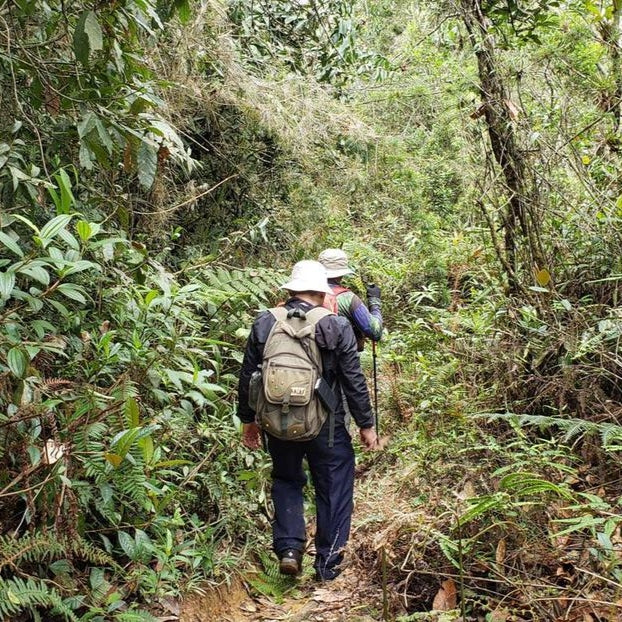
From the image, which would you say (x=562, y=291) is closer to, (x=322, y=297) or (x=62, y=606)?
(x=322, y=297)

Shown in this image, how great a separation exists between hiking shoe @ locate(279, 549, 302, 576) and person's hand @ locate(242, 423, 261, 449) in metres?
0.74

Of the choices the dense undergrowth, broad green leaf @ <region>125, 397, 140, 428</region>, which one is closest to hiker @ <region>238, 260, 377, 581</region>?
the dense undergrowth

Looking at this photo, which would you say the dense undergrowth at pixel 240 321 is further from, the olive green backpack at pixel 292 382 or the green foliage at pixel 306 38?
the olive green backpack at pixel 292 382

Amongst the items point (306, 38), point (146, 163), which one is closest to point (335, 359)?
point (146, 163)

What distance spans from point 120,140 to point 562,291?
3548mm

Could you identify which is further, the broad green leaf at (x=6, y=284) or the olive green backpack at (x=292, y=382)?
the olive green backpack at (x=292, y=382)

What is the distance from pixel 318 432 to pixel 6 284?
2.07 metres

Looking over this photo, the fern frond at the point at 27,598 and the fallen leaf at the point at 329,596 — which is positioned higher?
the fern frond at the point at 27,598

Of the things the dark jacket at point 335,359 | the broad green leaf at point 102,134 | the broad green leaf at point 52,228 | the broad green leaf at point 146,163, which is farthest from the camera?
the dark jacket at point 335,359

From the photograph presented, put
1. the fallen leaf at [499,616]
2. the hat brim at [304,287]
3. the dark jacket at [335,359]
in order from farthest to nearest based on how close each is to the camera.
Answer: the hat brim at [304,287]
the dark jacket at [335,359]
the fallen leaf at [499,616]

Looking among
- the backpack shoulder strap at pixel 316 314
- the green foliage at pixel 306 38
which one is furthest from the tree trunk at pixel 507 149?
the green foliage at pixel 306 38

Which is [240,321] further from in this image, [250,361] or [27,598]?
[27,598]

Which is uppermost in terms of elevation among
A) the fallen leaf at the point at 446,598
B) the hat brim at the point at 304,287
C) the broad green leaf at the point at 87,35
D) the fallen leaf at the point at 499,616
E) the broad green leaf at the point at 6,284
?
the broad green leaf at the point at 87,35

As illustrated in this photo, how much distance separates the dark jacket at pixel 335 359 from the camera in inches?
170
